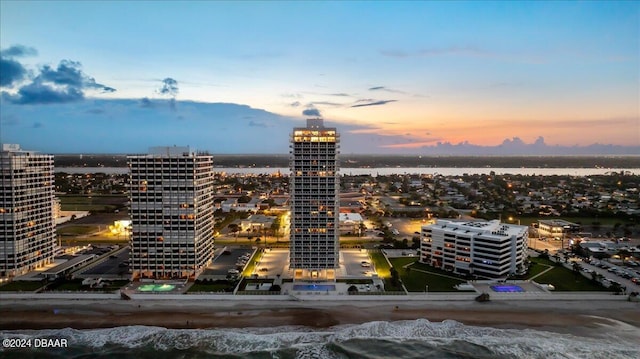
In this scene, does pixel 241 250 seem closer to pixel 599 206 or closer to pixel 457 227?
pixel 457 227

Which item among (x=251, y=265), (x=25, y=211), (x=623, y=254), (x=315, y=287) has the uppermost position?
(x=25, y=211)

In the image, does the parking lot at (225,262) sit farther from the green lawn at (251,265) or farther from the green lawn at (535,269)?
the green lawn at (535,269)

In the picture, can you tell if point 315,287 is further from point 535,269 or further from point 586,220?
point 586,220

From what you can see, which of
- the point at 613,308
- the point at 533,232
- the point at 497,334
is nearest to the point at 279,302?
the point at 497,334

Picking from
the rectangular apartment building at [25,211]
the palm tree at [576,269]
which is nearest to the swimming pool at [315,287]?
the palm tree at [576,269]

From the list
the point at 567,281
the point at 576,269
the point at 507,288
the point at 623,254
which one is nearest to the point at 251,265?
the point at 507,288

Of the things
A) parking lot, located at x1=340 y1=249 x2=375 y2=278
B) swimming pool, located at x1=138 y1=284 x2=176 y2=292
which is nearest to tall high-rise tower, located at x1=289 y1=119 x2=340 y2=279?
parking lot, located at x1=340 y1=249 x2=375 y2=278
